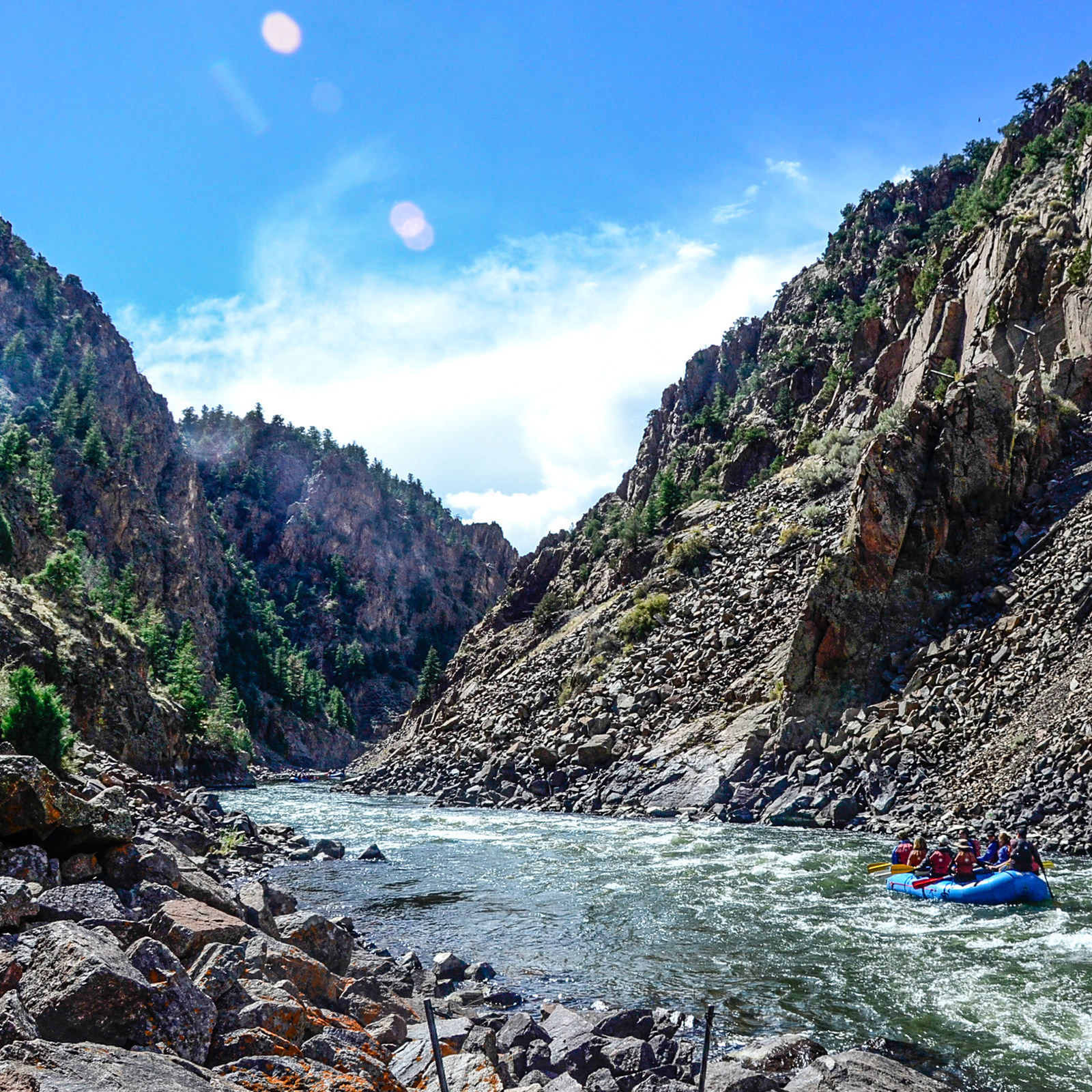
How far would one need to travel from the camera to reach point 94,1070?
4.25m

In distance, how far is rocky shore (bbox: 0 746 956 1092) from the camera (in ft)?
16.6

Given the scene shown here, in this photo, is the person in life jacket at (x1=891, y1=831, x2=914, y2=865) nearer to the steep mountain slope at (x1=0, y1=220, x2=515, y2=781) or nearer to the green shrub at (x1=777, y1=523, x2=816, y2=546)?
the green shrub at (x1=777, y1=523, x2=816, y2=546)

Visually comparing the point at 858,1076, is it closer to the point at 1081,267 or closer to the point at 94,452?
the point at 1081,267

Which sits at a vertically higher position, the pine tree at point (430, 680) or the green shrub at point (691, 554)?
the green shrub at point (691, 554)

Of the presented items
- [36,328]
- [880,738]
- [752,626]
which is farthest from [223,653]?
[880,738]

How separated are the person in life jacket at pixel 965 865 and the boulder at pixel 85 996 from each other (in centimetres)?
1629

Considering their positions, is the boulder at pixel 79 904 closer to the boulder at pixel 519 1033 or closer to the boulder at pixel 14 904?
the boulder at pixel 14 904

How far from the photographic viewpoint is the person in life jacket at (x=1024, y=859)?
51.8 ft

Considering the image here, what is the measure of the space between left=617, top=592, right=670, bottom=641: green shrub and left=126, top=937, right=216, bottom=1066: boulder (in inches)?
1492

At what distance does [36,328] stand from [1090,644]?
13908cm

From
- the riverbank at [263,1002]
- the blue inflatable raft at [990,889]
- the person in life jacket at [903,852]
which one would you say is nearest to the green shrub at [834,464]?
the person in life jacket at [903,852]

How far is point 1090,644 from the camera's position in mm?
24000

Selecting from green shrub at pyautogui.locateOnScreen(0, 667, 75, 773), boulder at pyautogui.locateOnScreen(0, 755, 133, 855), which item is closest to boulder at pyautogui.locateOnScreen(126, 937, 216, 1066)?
boulder at pyautogui.locateOnScreen(0, 755, 133, 855)

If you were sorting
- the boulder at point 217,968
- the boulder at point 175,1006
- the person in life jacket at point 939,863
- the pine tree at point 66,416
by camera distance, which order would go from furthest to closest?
the pine tree at point 66,416 < the person in life jacket at point 939,863 < the boulder at point 217,968 < the boulder at point 175,1006
